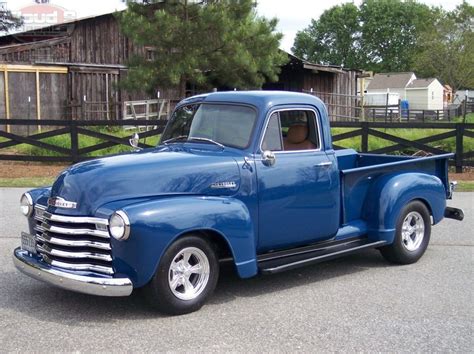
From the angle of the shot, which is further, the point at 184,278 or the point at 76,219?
the point at 184,278

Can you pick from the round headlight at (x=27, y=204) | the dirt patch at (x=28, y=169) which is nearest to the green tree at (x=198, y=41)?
the dirt patch at (x=28, y=169)

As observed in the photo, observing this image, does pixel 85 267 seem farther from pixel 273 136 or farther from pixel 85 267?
pixel 273 136

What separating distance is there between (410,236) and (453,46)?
61829mm

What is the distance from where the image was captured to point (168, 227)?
5.24m

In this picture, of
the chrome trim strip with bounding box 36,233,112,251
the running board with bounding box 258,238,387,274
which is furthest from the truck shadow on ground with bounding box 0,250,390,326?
the chrome trim strip with bounding box 36,233,112,251

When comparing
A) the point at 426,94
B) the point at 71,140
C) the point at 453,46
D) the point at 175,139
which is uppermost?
the point at 453,46

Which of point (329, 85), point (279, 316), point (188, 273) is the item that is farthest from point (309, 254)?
point (329, 85)

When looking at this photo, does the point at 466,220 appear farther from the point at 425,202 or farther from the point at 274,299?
the point at 274,299

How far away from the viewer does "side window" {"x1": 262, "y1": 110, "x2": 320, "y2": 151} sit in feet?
21.0

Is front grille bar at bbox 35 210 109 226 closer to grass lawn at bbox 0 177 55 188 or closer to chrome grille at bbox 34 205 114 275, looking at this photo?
chrome grille at bbox 34 205 114 275

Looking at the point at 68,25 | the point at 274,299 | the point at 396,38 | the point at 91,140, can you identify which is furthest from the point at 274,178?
the point at 396,38

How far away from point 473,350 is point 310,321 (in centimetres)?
130

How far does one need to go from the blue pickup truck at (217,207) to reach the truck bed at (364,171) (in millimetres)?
22

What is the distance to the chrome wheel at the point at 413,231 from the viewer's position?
747cm
